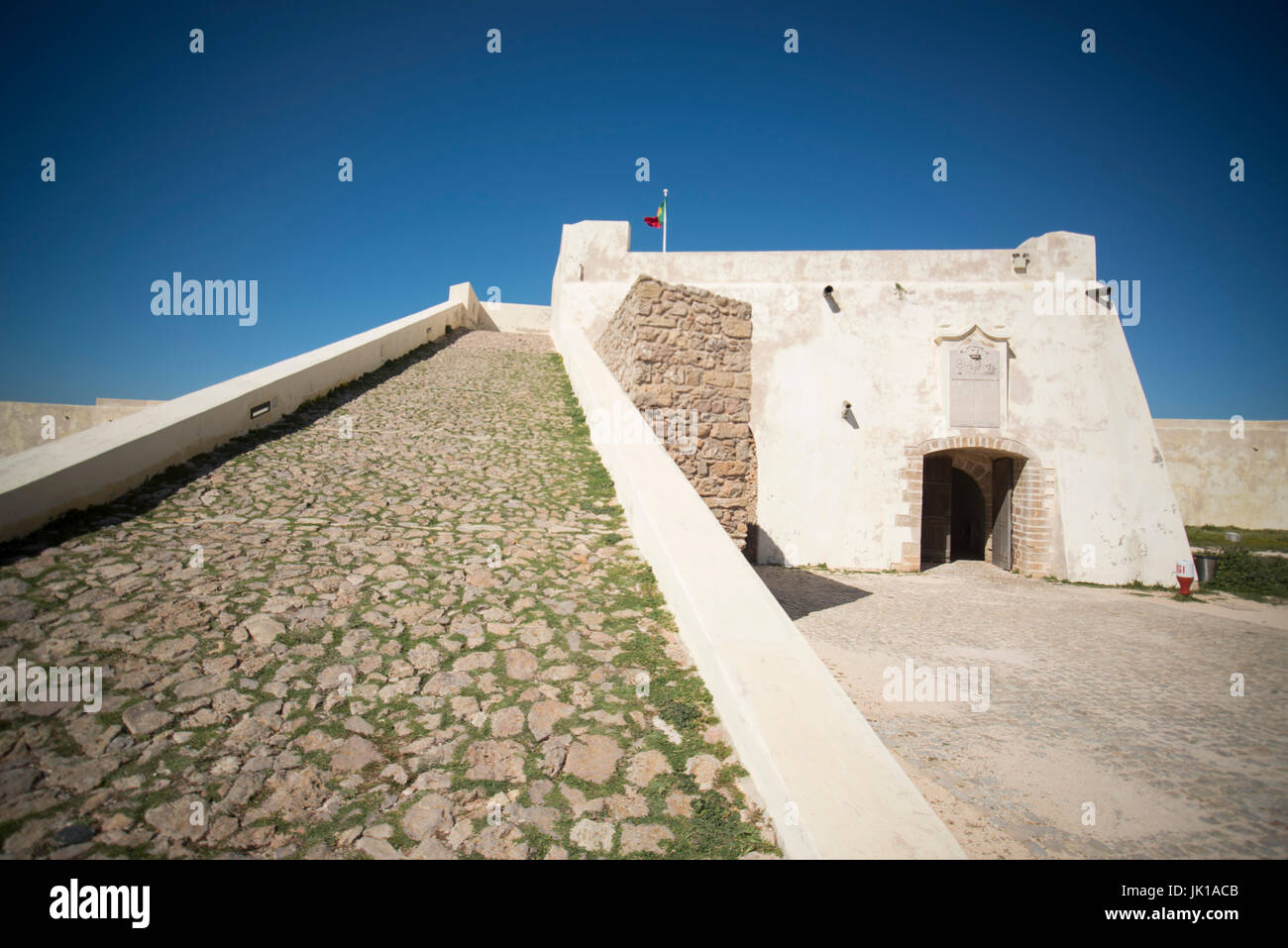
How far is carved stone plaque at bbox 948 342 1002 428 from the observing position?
30.9 ft

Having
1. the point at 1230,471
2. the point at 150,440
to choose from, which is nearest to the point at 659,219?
the point at 150,440

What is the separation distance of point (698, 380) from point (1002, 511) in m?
7.03

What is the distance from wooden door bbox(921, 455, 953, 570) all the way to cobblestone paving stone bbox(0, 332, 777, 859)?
8959 mm

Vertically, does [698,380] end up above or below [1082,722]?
above

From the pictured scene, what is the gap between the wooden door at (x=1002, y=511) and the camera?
32.9ft

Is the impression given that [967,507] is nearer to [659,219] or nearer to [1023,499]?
[1023,499]

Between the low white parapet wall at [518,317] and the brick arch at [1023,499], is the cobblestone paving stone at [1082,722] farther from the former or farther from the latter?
the low white parapet wall at [518,317]

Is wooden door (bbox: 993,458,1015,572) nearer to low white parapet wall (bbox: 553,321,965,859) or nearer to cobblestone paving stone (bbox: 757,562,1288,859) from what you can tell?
cobblestone paving stone (bbox: 757,562,1288,859)

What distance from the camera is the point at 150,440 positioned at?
432 centimetres

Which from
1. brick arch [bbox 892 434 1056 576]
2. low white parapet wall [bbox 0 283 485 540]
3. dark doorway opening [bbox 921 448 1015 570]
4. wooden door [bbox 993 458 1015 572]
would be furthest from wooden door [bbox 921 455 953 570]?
low white parapet wall [bbox 0 283 485 540]
